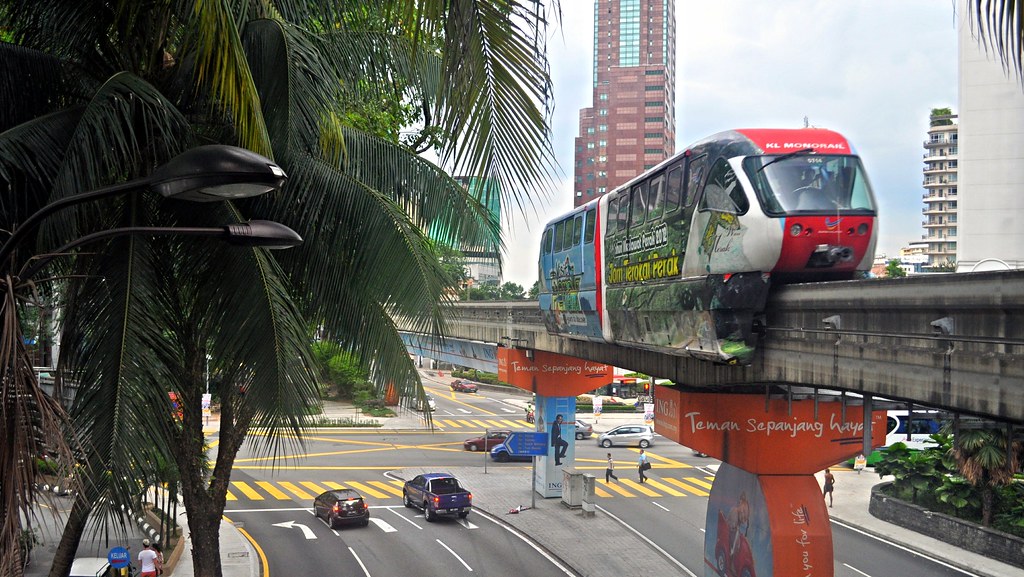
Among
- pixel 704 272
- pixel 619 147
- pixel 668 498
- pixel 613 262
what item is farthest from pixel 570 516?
pixel 619 147

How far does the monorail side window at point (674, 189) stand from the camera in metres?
14.4

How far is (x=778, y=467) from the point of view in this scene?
15.8 m

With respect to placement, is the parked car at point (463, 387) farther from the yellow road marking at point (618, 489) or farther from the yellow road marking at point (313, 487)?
the yellow road marking at point (618, 489)

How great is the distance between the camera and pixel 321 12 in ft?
30.9

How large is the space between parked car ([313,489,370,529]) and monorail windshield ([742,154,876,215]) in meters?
19.7

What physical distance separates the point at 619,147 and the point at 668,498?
7921 centimetres

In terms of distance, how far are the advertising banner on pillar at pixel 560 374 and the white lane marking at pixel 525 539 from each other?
196 inches

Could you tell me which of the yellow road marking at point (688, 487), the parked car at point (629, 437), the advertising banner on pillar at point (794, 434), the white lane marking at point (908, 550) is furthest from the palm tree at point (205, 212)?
the parked car at point (629, 437)

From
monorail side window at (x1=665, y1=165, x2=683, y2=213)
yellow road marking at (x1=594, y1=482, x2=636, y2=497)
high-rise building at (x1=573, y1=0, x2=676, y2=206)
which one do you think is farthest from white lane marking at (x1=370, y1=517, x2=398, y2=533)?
high-rise building at (x1=573, y1=0, x2=676, y2=206)

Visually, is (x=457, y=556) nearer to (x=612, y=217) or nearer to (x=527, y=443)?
(x=527, y=443)

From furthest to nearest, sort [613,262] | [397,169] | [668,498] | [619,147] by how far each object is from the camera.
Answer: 1. [619,147]
2. [668,498]
3. [613,262]
4. [397,169]

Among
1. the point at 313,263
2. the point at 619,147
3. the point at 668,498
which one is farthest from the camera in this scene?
the point at 619,147

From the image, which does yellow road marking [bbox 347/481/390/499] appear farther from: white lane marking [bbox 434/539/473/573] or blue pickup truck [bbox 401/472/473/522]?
white lane marking [bbox 434/539/473/573]

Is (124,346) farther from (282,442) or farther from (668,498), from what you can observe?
(668,498)
